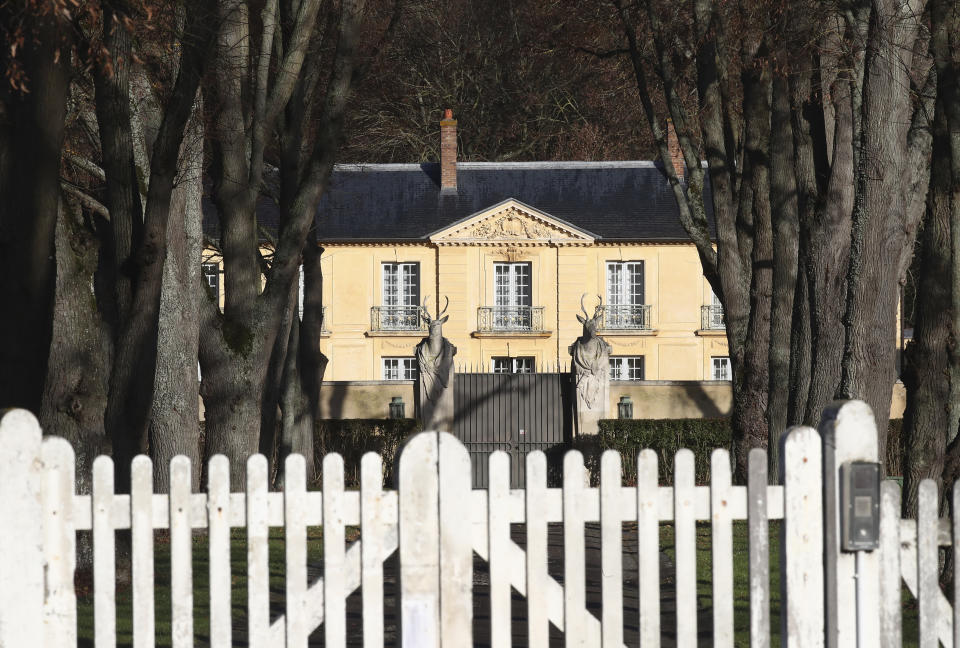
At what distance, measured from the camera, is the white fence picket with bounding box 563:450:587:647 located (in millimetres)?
4551

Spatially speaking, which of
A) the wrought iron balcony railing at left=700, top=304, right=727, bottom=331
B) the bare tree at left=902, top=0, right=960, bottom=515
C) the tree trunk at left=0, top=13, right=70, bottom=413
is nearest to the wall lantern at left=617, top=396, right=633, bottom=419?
the bare tree at left=902, top=0, right=960, bottom=515

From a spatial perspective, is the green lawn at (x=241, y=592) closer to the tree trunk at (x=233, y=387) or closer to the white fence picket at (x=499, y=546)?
the tree trunk at (x=233, y=387)

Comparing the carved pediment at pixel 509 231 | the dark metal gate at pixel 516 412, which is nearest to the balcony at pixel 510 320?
the carved pediment at pixel 509 231

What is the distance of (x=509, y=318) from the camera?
39.8 metres

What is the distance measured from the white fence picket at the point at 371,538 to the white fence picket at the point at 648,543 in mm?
971

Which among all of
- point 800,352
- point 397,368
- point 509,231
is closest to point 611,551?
point 800,352

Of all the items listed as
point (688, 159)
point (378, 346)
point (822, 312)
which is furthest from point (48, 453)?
point (378, 346)

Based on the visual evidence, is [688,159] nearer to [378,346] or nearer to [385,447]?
[385,447]

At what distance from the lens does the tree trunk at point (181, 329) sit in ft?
40.7

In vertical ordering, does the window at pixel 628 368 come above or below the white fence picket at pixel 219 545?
below

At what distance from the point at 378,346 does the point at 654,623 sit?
35.3 m

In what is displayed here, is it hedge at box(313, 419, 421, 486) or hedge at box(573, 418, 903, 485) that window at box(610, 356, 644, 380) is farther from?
hedge at box(313, 419, 421, 486)

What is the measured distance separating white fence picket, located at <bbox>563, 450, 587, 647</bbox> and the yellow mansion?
33.8 m

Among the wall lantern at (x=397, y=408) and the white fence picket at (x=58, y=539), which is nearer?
the white fence picket at (x=58, y=539)
